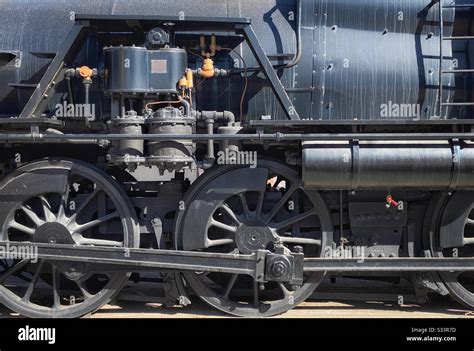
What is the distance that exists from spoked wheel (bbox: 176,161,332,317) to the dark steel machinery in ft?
0.06

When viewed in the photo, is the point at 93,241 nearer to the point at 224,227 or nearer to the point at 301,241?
the point at 224,227

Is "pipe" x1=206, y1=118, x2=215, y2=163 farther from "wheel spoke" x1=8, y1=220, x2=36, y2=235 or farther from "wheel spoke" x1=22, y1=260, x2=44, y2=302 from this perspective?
"wheel spoke" x1=22, y1=260, x2=44, y2=302

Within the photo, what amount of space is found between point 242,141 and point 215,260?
133 cm

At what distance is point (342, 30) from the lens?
656 cm

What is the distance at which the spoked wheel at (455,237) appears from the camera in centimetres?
653

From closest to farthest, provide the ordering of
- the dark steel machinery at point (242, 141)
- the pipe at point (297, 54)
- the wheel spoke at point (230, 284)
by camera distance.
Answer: the dark steel machinery at point (242, 141) < the pipe at point (297, 54) < the wheel spoke at point (230, 284)

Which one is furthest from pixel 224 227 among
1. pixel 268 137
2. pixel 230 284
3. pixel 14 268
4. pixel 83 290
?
pixel 14 268

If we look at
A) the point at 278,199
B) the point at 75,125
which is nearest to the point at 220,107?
the point at 278,199

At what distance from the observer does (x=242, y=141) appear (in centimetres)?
659

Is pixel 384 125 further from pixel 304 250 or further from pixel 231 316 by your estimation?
pixel 231 316

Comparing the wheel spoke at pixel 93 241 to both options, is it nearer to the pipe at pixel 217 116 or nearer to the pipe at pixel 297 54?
the pipe at pixel 217 116

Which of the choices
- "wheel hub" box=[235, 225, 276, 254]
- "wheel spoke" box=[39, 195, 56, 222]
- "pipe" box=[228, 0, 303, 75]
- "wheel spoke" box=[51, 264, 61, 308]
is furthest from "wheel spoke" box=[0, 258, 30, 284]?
Answer: "pipe" box=[228, 0, 303, 75]

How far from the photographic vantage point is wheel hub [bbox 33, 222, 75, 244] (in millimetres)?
6535

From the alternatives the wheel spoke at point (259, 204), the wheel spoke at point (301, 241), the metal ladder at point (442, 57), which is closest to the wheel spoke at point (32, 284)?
the wheel spoke at point (259, 204)
